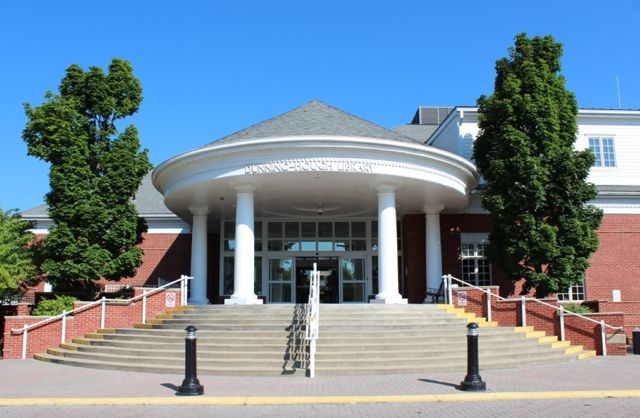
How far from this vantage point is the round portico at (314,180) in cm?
1789

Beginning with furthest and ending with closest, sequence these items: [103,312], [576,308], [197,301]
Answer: [197,301]
[576,308]
[103,312]

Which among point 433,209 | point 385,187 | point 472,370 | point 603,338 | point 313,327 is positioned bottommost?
point 603,338

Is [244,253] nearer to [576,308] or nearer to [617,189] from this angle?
[576,308]

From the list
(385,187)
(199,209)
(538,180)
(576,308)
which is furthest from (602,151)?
(199,209)

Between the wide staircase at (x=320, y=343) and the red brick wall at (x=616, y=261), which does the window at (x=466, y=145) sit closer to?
the red brick wall at (x=616, y=261)

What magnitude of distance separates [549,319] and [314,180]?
8.13 meters

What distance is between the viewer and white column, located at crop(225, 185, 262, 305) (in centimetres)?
1884

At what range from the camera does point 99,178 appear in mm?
21469

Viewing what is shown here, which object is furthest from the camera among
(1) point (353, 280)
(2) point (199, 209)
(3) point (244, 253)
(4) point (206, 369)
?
(1) point (353, 280)

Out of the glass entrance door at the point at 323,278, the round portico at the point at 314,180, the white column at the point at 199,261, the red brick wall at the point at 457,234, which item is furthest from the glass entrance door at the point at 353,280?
the white column at the point at 199,261

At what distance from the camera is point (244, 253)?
62.2 ft

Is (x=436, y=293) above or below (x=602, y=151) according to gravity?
below

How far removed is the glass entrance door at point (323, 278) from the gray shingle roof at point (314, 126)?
274 inches

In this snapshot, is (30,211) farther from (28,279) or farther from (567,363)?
(567,363)
